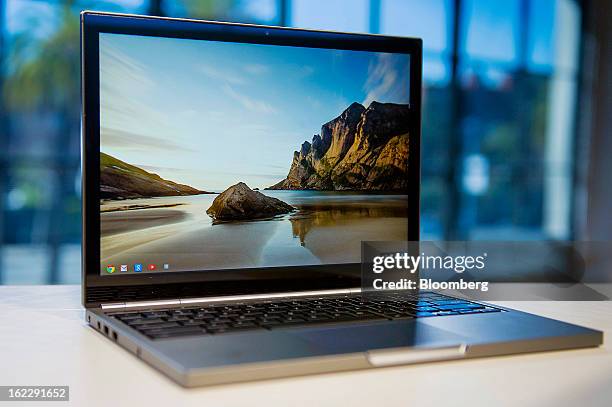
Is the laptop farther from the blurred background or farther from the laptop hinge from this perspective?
the blurred background

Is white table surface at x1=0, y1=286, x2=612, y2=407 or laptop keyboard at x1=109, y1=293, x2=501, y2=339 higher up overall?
laptop keyboard at x1=109, y1=293, x2=501, y2=339

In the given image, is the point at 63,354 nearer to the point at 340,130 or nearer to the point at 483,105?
the point at 340,130

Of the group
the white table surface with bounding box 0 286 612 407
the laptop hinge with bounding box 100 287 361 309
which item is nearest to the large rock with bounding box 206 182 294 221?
the laptop hinge with bounding box 100 287 361 309

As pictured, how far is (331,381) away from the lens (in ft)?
1.97

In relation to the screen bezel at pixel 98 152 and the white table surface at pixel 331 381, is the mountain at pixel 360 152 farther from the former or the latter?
the white table surface at pixel 331 381

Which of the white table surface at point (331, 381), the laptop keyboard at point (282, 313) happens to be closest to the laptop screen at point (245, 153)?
the laptop keyboard at point (282, 313)

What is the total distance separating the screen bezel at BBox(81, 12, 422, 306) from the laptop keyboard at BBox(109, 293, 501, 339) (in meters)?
0.07

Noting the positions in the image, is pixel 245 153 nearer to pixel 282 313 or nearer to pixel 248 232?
pixel 248 232

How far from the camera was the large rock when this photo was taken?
0.96 m

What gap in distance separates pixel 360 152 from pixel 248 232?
218mm

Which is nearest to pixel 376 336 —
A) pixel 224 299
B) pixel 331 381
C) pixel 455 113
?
pixel 331 381

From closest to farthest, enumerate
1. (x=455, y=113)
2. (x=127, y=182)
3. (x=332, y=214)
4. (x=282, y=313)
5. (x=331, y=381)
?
1. (x=331, y=381)
2. (x=282, y=313)
3. (x=127, y=182)
4. (x=332, y=214)
5. (x=455, y=113)

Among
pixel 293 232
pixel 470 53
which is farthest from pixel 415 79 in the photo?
pixel 470 53

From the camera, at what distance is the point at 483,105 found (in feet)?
15.0
